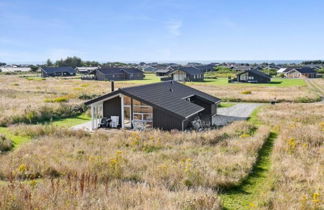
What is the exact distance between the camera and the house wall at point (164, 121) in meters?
20.2

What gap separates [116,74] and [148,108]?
71513mm

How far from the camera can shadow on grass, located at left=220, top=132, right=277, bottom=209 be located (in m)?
10.2

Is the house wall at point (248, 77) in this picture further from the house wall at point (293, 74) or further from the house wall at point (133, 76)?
the house wall at point (293, 74)

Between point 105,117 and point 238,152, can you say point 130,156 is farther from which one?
point 105,117

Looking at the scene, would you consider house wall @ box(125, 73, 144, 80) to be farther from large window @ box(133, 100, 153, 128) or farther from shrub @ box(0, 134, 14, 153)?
shrub @ box(0, 134, 14, 153)

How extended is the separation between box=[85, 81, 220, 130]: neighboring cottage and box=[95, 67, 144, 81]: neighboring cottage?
64328 millimetres

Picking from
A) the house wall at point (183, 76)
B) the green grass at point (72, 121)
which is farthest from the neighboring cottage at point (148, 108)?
the house wall at point (183, 76)

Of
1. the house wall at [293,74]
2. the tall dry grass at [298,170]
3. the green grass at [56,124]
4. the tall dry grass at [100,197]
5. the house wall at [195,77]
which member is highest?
the house wall at [293,74]

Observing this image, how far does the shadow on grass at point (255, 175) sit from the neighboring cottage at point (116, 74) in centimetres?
7444

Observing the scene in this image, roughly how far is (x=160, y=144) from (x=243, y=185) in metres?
5.84

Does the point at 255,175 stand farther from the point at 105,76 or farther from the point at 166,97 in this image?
the point at 105,76

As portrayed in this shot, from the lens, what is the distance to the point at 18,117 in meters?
23.0

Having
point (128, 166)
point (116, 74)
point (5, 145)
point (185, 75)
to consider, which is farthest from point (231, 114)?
point (116, 74)

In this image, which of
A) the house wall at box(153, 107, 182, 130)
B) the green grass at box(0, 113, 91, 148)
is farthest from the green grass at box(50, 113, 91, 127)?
the house wall at box(153, 107, 182, 130)
